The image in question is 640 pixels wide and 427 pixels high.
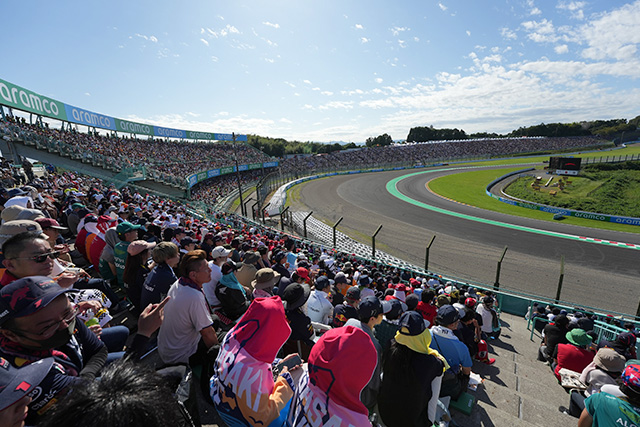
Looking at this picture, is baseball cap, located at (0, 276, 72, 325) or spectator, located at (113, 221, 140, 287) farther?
spectator, located at (113, 221, 140, 287)

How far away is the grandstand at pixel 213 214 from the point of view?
4332mm

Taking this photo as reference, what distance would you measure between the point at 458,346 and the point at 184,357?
10.5 feet

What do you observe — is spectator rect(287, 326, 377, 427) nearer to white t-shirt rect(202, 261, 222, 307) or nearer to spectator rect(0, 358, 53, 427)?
spectator rect(0, 358, 53, 427)

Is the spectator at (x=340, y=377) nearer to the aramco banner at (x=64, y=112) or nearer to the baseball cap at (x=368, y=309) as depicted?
the baseball cap at (x=368, y=309)

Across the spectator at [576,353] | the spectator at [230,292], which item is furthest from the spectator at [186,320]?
the spectator at [576,353]

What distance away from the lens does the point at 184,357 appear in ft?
9.44

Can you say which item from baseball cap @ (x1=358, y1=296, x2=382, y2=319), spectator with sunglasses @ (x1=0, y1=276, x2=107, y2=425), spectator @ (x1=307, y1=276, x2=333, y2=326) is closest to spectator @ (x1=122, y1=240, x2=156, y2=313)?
spectator with sunglasses @ (x1=0, y1=276, x2=107, y2=425)

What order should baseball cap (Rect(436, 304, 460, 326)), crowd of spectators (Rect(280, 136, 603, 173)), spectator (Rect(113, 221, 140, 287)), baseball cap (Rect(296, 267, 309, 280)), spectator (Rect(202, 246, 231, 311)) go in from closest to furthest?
baseball cap (Rect(436, 304, 460, 326)) → spectator (Rect(202, 246, 231, 311)) → spectator (Rect(113, 221, 140, 287)) → baseball cap (Rect(296, 267, 309, 280)) → crowd of spectators (Rect(280, 136, 603, 173))

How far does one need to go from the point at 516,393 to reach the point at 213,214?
1888cm

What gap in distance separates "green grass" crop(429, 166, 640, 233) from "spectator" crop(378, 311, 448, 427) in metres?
27.2

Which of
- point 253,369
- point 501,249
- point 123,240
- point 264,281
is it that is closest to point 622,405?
A: point 253,369

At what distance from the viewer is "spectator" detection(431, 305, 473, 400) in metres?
3.51

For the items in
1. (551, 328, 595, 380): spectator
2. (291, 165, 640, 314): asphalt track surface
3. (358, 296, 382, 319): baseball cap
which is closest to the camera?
(358, 296, 382, 319): baseball cap

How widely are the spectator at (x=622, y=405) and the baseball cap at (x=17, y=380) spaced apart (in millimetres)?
4188
